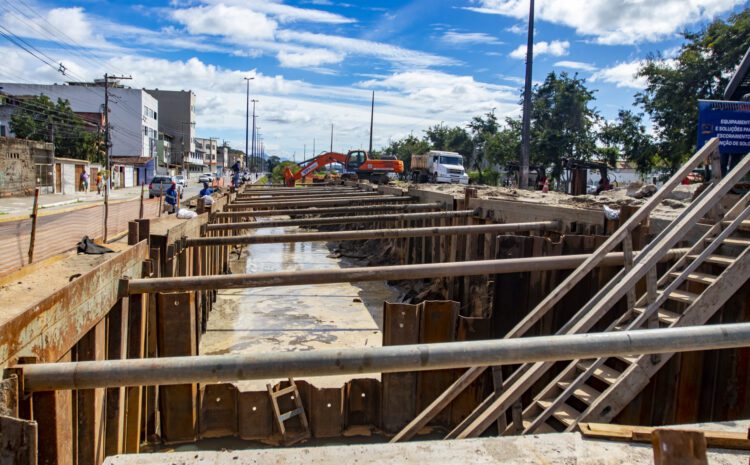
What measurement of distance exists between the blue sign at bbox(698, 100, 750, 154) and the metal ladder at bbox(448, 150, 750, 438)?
138 inches

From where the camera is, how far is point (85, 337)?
14.6 feet

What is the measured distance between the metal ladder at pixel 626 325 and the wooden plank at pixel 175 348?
2.93m

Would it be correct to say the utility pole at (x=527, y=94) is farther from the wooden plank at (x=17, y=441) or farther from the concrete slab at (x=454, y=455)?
the wooden plank at (x=17, y=441)

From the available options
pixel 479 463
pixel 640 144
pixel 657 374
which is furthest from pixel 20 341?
pixel 640 144

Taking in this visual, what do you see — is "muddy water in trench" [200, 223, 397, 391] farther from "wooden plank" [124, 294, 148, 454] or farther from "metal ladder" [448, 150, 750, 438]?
"metal ladder" [448, 150, 750, 438]

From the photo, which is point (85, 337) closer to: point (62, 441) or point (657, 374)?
point (62, 441)

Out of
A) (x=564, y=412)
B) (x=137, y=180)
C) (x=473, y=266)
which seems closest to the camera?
(x=564, y=412)

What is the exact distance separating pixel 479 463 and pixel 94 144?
60.9 meters

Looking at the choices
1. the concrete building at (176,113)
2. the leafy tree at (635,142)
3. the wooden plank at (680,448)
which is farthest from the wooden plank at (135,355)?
the concrete building at (176,113)

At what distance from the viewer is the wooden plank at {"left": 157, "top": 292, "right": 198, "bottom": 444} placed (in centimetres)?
609

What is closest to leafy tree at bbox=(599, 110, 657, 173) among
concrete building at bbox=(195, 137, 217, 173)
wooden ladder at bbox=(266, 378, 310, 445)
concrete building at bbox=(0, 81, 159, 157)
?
wooden ladder at bbox=(266, 378, 310, 445)

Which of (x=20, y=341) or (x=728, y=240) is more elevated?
(x=728, y=240)

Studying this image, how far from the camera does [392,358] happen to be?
2.51 meters

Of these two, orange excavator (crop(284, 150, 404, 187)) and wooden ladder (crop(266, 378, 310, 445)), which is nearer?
wooden ladder (crop(266, 378, 310, 445))
